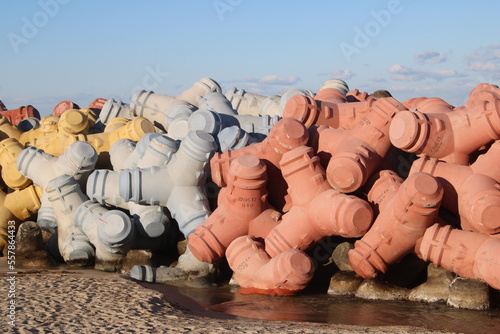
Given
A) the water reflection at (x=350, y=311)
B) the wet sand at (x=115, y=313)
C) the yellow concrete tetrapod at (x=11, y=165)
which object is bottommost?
the water reflection at (x=350, y=311)

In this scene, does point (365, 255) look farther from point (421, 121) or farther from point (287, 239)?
point (421, 121)

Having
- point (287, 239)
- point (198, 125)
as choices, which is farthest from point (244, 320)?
point (198, 125)

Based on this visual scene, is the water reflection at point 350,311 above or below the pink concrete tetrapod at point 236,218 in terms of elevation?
below

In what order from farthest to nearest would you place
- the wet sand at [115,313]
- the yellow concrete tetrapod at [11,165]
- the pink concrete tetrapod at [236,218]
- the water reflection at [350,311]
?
the yellow concrete tetrapod at [11,165] < the pink concrete tetrapod at [236,218] < the water reflection at [350,311] < the wet sand at [115,313]

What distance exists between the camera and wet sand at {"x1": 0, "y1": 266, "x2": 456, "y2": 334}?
191 inches

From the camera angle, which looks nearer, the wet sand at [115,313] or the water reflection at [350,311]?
the wet sand at [115,313]

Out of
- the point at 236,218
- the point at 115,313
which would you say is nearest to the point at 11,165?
the point at 236,218

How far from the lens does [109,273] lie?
7566 mm

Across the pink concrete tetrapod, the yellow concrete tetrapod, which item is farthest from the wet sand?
the yellow concrete tetrapod

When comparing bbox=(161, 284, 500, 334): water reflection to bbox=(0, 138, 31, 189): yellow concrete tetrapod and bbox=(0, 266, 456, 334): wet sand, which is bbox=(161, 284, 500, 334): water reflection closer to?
bbox=(0, 266, 456, 334): wet sand

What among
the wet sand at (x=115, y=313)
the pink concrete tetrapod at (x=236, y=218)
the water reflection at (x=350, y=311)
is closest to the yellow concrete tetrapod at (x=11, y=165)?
the wet sand at (x=115, y=313)

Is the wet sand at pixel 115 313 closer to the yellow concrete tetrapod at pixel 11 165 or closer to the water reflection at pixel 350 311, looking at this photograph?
the water reflection at pixel 350 311

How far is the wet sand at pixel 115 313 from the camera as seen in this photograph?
486 cm

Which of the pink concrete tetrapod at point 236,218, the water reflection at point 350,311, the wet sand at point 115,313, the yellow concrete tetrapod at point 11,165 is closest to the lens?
the wet sand at point 115,313
